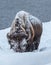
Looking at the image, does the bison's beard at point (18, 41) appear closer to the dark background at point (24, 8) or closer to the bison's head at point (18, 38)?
the bison's head at point (18, 38)

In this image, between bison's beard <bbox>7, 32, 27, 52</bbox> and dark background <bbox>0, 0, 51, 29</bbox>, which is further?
dark background <bbox>0, 0, 51, 29</bbox>

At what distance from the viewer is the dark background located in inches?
173

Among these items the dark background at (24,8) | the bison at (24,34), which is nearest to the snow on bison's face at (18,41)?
the bison at (24,34)

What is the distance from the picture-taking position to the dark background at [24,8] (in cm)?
438

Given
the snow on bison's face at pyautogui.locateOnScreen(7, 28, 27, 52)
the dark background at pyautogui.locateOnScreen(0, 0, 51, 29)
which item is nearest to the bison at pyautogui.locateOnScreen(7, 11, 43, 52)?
the snow on bison's face at pyautogui.locateOnScreen(7, 28, 27, 52)

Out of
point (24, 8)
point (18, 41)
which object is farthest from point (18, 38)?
point (24, 8)

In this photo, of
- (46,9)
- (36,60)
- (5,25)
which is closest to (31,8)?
(46,9)

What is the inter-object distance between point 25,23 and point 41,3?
13.1 ft

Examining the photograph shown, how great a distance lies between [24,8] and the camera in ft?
15.9

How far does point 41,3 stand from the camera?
525cm

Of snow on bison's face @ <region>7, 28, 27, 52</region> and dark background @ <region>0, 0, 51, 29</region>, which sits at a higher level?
snow on bison's face @ <region>7, 28, 27, 52</region>

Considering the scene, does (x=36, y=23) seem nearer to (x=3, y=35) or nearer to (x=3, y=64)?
(x=3, y=35)

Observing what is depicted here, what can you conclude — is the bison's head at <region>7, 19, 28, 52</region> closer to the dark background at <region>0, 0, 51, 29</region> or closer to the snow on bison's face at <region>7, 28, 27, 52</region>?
the snow on bison's face at <region>7, 28, 27, 52</region>

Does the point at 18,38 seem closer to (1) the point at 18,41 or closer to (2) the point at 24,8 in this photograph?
(1) the point at 18,41
